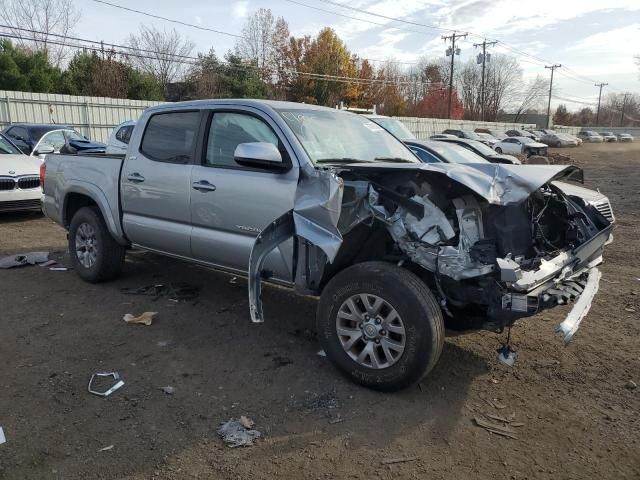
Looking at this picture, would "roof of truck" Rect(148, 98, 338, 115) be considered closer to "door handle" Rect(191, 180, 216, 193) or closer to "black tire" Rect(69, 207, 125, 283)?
"door handle" Rect(191, 180, 216, 193)

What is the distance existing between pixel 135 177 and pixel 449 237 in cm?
323

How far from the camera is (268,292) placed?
5.70m

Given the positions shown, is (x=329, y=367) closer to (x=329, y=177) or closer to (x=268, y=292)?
(x=329, y=177)

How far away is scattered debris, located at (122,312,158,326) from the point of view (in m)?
4.75

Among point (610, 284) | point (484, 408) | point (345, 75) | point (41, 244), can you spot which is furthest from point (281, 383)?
point (345, 75)

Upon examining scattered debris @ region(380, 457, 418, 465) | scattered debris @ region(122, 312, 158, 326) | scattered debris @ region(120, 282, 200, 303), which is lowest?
scattered debris @ region(380, 457, 418, 465)

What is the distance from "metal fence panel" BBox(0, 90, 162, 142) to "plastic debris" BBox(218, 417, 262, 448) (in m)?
20.7

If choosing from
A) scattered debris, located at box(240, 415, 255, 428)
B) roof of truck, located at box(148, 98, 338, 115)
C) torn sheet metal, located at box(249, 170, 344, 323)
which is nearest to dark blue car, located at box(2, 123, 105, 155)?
roof of truck, located at box(148, 98, 338, 115)

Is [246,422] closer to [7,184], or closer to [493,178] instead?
[493,178]

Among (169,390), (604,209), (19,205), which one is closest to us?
(169,390)

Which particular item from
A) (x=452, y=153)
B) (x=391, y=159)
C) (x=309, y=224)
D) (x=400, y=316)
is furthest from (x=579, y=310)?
(x=452, y=153)

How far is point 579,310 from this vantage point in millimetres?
3410

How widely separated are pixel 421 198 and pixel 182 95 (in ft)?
127

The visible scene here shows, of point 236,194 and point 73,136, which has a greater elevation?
point 73,136
